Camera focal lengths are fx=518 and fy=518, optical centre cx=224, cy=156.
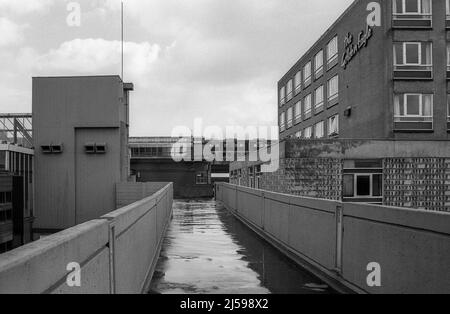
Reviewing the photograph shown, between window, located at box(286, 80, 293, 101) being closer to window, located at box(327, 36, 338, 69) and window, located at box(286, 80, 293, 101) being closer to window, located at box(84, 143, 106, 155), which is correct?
window, located at box(327, 36, 338, 69)

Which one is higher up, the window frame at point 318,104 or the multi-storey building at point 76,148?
the window frame at point 318,104

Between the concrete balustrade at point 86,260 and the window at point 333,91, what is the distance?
39057 millimetres

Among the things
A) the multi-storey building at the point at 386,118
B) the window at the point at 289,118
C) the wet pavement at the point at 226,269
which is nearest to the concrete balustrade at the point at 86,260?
the wet pavement at the point at 226,269

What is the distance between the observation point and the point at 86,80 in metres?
42.6

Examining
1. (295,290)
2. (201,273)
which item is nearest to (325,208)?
(295,290)

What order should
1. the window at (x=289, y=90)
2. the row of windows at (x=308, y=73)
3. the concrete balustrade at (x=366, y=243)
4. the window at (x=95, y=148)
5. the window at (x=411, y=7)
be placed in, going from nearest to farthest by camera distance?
the concrete balustrade at (x=366, y=243)
the window at (x=411, y=7)
the window at (x=95, y=148)
the row of windows at (x=308, y=73)
the window at (x=289, y=90)

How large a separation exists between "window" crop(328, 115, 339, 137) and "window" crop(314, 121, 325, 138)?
195 centimetres

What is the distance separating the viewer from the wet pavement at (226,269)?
26.3ft

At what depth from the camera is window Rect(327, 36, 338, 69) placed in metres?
45.0

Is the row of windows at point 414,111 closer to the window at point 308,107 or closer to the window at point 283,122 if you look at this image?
the window at point 308,107

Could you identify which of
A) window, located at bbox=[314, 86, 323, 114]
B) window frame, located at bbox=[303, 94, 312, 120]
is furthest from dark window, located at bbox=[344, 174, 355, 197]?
window frame, located at bbox=[303, 94, 312, 120]

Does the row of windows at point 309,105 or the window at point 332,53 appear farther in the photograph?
the row of windows at point 309,105

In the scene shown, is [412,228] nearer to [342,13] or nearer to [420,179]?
[420,179]

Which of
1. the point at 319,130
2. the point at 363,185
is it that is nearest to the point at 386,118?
the point at 363,185
